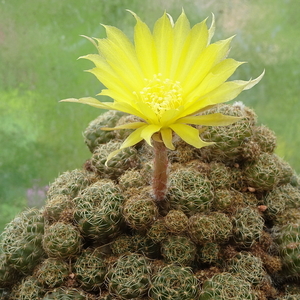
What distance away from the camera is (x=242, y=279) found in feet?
2.85

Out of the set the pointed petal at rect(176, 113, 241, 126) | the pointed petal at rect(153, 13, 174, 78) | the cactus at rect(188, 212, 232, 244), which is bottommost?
the cactus at rect(188, 212, 232, 244)

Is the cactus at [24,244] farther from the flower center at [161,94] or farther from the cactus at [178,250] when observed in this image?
the flower center at [161,94]

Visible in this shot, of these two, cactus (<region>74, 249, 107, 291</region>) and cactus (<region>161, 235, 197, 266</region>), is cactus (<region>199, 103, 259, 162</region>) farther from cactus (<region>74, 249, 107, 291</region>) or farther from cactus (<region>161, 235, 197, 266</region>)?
cactus (<region>74, 249, 107, 291</region>)

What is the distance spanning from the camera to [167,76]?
2.84 ft

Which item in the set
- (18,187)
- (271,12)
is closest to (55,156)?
(18,187)

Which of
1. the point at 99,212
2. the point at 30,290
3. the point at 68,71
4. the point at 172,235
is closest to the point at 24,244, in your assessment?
the point at 30,290

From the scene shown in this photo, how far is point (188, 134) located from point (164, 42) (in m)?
0.23

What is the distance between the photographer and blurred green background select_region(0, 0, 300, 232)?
1.39 metres

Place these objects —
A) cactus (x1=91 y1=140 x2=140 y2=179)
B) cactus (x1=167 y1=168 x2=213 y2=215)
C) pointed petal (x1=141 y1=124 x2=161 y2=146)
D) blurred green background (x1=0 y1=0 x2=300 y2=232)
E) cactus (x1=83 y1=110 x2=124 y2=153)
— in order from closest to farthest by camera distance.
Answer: pointed petal (x1=141 y1=124 x2=161 y2=146) < cactus (x1=167 y1=168 x2=213 y2=215) < cactus (x1=91 y1=140 x2=140 y2=179) < cactus (x1=83 y1=110 x2=124 y2=153) < blurred green background (x1=0 y1=0 x2=300 y2=232)

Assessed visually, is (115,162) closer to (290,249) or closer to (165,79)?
(165,79)

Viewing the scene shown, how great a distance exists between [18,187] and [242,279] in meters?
0.84

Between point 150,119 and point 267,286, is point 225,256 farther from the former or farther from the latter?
point 150,119

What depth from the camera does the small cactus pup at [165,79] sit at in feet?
2.45

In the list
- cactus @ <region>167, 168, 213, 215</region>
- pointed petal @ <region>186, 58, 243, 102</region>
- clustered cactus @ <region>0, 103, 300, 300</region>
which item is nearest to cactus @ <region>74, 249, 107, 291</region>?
clustered cactus @ <region>0, 103, 300, 300</region>
